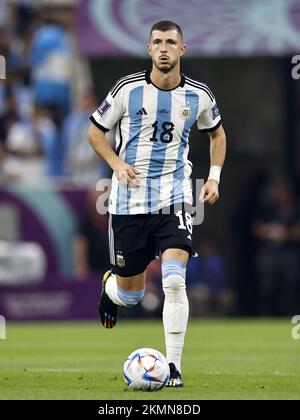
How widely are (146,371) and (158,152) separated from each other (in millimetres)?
1881

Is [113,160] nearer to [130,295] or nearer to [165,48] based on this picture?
[165,48]

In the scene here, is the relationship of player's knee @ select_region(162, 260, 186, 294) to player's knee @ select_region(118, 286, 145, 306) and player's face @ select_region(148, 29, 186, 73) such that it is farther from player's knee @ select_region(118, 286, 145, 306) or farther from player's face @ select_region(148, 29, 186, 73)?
player's face @ select_region(148, 29, 186, 73)

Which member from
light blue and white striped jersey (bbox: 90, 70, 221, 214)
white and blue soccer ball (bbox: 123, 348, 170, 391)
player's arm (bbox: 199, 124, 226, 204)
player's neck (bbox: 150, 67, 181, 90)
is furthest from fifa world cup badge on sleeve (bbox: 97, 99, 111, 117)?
white and blue soccer ball (bbox: 123, 348, 170, 391)

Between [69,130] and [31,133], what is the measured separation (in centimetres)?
68

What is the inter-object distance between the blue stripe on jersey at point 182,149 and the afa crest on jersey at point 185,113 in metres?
0.02

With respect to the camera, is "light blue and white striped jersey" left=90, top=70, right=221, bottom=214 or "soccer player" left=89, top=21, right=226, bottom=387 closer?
"soccer player" left=89, top=21, right=226, bottom=387

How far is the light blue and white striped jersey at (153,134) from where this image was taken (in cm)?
1022

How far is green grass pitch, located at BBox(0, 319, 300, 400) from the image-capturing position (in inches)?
358

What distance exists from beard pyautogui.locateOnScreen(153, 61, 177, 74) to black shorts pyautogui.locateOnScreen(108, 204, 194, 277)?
3.49 feet

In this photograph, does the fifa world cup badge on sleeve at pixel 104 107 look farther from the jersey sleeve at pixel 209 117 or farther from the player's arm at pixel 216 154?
the player's arm at pixel 216 154

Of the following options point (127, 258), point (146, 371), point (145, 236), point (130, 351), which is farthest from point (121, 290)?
point (130, 351)

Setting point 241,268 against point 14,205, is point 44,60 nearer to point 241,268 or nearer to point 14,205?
point 14,205

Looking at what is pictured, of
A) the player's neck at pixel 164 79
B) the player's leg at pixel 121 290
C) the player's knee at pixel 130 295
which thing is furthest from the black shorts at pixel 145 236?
the player's neck at pixel 164 79

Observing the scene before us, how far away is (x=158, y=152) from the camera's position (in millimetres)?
10219
